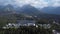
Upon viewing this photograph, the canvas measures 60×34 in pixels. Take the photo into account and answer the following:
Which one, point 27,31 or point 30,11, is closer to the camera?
point 27,31

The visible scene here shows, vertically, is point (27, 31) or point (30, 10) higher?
point (30, 10)

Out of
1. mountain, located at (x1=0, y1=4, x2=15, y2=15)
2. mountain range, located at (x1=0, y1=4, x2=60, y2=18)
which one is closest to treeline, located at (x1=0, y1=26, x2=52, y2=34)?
mountain range, located at (x1=0, y1=4, x2=60, y2=18)

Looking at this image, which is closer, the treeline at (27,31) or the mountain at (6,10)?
the treeline at (27,31)

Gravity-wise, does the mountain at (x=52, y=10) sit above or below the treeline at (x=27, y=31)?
above

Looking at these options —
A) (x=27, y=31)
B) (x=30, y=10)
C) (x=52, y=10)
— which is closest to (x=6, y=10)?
(x=30, y=10)

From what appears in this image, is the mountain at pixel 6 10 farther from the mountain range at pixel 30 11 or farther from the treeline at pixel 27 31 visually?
the treeline at pixel 27 31

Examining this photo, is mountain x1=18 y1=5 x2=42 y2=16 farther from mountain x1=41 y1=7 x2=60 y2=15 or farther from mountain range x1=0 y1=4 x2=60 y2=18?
mountain x1=41 y1=7 x2=60 y2=15

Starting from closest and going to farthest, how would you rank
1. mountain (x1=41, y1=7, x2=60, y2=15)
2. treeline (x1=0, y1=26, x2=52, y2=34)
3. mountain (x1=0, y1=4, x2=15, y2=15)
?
treeline (x1=0, y1=26, x2=52, y2=34)
mountain (x1=41, y1=7, x2=60, y2=15)
mountain (x1=0, y1=4, x2=15, y2=15)

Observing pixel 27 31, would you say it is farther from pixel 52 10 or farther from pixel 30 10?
pixel 52 10

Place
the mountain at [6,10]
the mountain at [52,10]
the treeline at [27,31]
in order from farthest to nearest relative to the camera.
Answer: the mountain at [6,10], the mountain at [52,10], the treeline at [27,31]

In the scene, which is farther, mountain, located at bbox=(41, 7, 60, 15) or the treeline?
mountain, located at bbox=(41, 7, 60, 15)

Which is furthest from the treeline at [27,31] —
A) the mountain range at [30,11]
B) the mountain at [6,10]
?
the mountain at [6,10]

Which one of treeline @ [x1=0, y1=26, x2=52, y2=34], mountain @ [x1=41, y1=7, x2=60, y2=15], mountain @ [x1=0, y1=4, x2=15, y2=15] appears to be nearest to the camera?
treeline @ [x1=0, y1=26, x2=52, y2=34]
